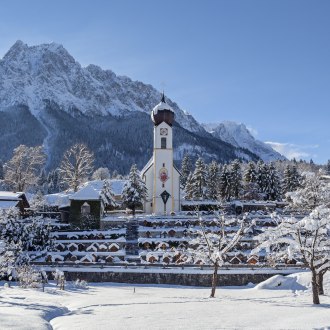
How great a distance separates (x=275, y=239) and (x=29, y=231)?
94.4ft

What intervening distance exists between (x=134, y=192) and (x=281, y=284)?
30393 millimetres

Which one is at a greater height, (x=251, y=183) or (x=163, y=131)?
(x=163, y=131)

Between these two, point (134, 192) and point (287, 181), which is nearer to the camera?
point (134, 192)

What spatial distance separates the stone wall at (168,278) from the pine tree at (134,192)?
74.5 feet

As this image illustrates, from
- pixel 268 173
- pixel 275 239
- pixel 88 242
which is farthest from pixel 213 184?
pixel 275 239

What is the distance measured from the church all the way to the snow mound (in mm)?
31532

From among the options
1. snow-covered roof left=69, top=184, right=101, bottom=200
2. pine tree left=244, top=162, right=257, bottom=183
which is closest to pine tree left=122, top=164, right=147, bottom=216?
snow-covered roof left=69, top=184, right=101, bottom=200

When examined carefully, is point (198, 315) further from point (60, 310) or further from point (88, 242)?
point (88, 242)

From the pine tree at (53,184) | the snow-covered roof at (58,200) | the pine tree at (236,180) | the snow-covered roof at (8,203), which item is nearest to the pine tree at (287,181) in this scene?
the pine tree at (236,180)

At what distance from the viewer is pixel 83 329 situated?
16.0 metres

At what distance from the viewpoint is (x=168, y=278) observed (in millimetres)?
36844

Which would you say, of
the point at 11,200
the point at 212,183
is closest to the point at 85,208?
the point at 11,200

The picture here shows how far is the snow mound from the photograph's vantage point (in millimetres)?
32781

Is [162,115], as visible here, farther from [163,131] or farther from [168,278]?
[168,278]
